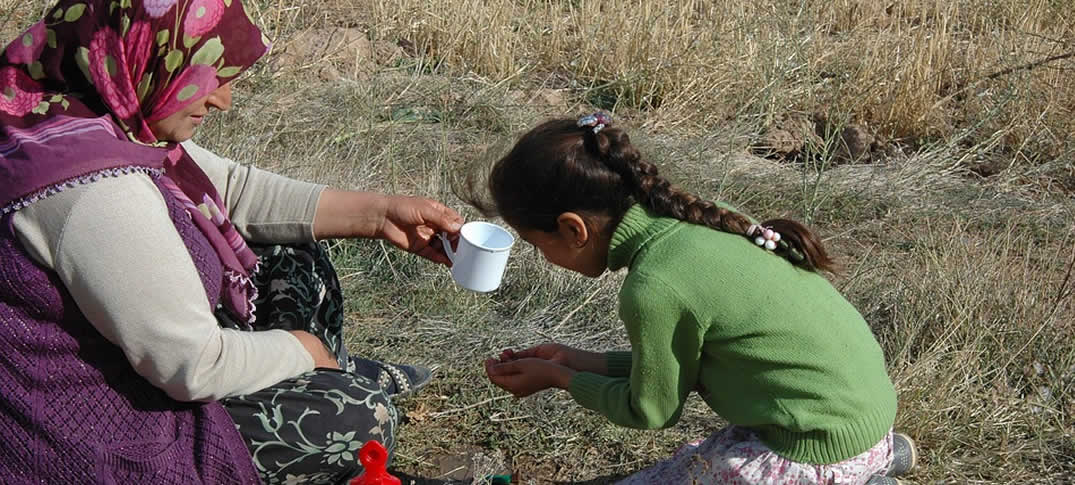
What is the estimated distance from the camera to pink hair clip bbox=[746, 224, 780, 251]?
2180 mm

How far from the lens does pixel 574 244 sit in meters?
2.33

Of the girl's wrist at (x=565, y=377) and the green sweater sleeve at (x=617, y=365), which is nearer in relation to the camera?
the girl's wrist at (x=565, y=377)

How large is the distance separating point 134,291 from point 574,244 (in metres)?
0.88

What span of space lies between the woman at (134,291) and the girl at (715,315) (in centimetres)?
60

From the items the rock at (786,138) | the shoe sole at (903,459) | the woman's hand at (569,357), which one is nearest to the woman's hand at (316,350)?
the woman's hand at (569,357)

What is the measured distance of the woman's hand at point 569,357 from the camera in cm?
251

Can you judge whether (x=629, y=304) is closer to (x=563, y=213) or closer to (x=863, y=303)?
(x=563, y=213)

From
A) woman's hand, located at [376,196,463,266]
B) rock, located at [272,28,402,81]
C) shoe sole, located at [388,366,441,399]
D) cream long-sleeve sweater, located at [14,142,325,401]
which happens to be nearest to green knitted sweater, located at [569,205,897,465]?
woman's hand, located at [376,196,463,266]

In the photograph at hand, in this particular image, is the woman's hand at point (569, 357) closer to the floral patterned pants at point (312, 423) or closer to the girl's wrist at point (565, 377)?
the girl's wrist at point (565, 377)

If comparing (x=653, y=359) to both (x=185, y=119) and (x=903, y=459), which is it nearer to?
(x=903, y=459)

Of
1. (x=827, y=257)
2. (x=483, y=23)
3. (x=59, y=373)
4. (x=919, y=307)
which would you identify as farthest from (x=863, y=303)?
(x=483, y=23)

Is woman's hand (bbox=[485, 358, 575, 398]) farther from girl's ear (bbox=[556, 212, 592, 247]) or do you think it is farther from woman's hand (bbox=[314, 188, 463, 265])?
woman's hand (bbox=[314, 188, 463, 265])

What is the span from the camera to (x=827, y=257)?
226 cm

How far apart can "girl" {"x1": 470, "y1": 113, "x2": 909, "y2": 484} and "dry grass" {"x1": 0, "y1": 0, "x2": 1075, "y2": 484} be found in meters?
0.72
